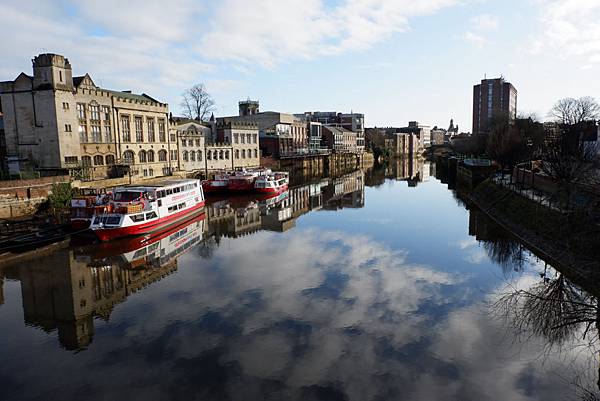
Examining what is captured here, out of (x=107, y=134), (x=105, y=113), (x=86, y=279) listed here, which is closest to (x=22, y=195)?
(x=107, y=134)

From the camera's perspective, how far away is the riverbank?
18281 millimetres

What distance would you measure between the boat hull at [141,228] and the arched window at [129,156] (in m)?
16.9

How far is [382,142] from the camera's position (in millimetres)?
174375

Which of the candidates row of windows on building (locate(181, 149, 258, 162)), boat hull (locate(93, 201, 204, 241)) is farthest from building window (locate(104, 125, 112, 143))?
boat hull (locate(93, 201, 204, 241))

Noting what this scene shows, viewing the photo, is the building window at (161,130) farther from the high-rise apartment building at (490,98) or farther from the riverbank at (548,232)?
the high-rise apartment building at (490,98)

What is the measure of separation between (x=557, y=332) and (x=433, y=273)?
8484 mm

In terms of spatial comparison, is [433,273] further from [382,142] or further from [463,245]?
[382,142]

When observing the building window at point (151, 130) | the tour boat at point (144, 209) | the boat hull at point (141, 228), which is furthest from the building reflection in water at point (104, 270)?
the building window at point (151, 130)

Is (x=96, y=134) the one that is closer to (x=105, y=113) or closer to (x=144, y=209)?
(x=105, y=113)

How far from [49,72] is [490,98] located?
16770 centimetres

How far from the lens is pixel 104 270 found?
25.3m

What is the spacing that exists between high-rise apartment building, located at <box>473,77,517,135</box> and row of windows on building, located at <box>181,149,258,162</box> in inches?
4622

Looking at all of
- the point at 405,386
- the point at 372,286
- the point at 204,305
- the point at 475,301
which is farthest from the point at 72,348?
the point at 475,301

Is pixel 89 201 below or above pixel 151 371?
above
